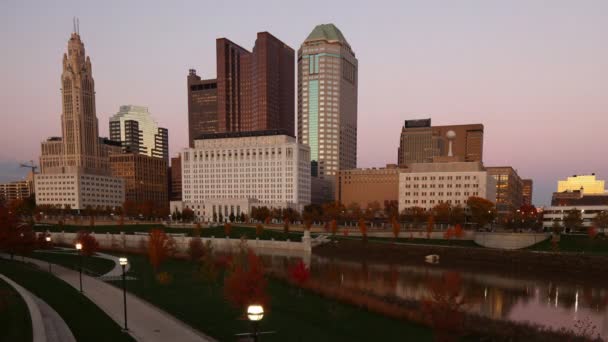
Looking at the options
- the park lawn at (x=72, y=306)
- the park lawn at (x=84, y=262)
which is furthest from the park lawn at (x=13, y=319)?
the park lawn at (x=84, y=262)

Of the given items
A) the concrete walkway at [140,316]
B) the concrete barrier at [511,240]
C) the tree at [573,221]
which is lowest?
the concrete barrier at [511,240]

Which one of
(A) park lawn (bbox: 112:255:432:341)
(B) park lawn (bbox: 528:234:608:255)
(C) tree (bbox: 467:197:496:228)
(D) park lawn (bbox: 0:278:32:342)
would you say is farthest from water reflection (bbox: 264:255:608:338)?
(C) tree (bbox: 467:197:496:228)

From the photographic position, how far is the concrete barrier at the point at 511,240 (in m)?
73.8

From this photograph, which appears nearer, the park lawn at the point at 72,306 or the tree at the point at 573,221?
the park lawn at the point at 72,306

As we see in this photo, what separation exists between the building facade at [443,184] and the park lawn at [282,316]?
110 m

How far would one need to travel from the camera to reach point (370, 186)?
193375 mm

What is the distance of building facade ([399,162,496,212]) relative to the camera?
133m

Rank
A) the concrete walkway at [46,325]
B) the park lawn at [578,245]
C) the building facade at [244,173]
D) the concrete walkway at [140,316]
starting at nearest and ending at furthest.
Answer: the concrete walkway at [46,325], the concrete walkway at [140,316], the park lawn at [578,245], the building facade at [244,173]

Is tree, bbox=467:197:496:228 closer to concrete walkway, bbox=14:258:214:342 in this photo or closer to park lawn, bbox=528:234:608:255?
park lawn, bbox=528:234:608:255

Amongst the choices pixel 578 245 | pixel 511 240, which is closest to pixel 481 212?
pixel 511 240

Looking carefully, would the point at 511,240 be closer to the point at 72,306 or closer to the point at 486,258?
the point at 486,258

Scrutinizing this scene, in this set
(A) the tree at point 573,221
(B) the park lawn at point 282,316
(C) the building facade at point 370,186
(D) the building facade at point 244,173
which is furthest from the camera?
(C) the building facade at point 370,186

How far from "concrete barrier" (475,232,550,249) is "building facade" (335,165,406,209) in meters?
112

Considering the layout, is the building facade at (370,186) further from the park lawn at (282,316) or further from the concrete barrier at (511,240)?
the park lawn at (282,316)
